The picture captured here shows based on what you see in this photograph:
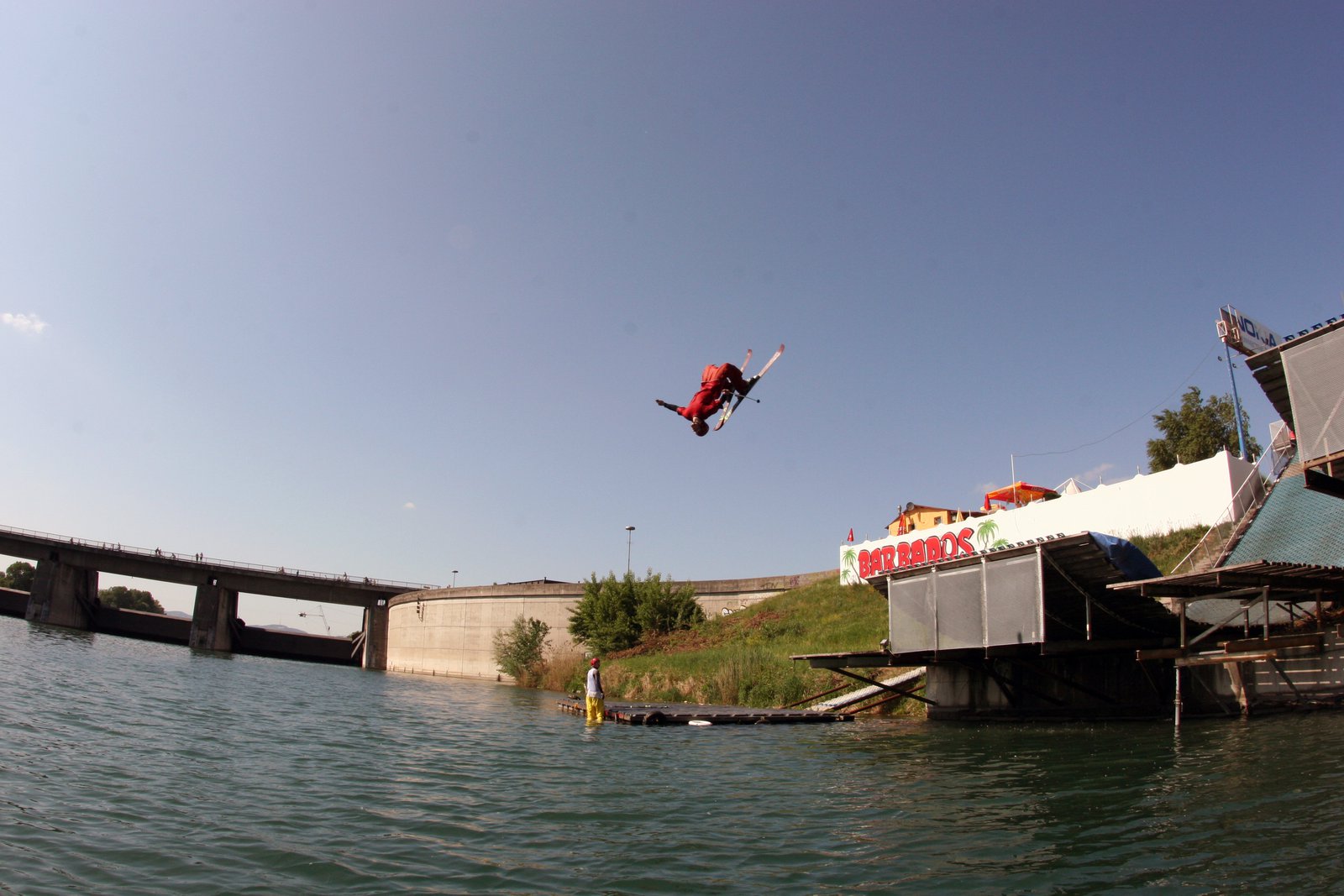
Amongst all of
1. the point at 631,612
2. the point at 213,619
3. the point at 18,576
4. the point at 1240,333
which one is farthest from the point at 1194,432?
the point at 18,576

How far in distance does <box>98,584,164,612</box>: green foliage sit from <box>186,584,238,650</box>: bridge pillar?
82.5 m

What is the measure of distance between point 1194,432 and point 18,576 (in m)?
170

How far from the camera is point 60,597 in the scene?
82.4 metres

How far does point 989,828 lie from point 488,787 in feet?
25.5

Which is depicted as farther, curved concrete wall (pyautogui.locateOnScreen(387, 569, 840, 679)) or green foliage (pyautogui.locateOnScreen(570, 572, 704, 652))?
curved concrete wall (pyautogui.locateOnScreen(387, 569, 840, 679))

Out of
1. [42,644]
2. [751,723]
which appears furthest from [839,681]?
[42,644]

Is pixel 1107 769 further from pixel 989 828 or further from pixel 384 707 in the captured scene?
pixel 384 707

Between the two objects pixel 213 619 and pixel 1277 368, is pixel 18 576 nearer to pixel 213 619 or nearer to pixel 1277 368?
pixel 213 619

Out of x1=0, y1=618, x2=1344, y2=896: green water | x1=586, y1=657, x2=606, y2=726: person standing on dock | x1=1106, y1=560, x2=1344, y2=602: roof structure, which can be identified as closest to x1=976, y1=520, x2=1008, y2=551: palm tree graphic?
x1=0, y1=618, x2=1344, y2=896: green water

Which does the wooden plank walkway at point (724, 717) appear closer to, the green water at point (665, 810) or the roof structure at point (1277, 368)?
the green water at point (665, 810)

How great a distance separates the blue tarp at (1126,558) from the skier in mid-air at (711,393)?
963 cm

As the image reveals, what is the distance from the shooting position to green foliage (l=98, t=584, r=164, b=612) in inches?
5979

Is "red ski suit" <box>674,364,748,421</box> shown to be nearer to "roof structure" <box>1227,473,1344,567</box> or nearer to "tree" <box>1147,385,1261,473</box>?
"roof structure" <box>1227,473,1344,567</box>

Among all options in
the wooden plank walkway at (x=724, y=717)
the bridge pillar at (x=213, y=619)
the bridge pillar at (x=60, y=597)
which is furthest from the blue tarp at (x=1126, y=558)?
the bridge pillar at (x=60, y=597)
